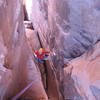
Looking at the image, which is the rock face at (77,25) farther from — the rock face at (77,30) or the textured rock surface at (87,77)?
the textured rock surface at (87,77)

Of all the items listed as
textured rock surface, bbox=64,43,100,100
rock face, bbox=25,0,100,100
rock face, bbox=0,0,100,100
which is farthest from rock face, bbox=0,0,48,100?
textured rock surface, bbox=64,43,100,100

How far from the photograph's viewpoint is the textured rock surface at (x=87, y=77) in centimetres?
142

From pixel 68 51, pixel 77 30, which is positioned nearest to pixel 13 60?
pixel 68 51

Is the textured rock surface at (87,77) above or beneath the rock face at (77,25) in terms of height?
beneath

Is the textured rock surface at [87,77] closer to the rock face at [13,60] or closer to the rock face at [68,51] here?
the rock face at [68,51]

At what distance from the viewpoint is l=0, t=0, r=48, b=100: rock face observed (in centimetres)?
149

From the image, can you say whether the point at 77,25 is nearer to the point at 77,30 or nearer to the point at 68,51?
the point at 77,30

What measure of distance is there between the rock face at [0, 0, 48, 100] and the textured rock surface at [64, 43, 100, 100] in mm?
805

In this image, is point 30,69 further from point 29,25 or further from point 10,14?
point 29,25

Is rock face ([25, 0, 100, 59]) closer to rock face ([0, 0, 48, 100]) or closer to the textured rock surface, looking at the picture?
the textured rock surface

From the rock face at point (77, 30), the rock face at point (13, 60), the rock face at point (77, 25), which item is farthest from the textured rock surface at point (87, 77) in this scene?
the rock face at point (13, 60)

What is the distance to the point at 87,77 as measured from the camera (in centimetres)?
157

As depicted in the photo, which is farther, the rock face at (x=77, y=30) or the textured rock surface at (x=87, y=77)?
the rock face at (x=77, y=30)

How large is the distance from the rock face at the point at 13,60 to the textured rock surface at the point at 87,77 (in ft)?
2.64
